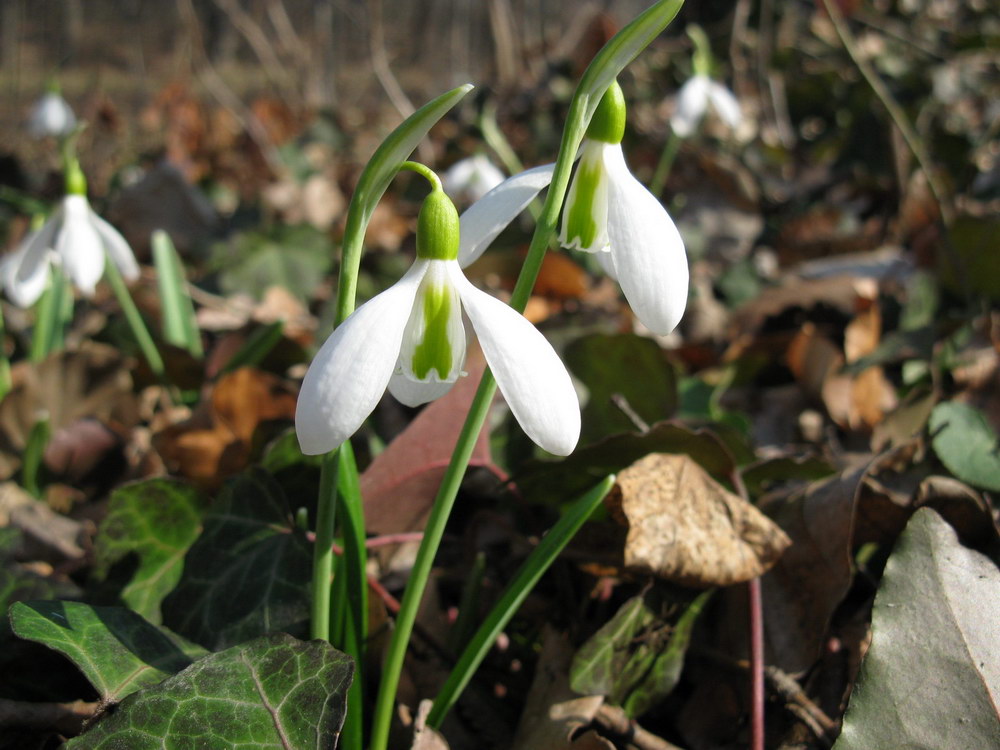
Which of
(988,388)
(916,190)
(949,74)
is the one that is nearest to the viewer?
(988,388)

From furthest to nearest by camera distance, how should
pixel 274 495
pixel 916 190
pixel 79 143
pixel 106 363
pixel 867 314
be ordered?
pixel 79 143
pixel 916 190
pixel 867 314
pixel 106 363
pixel 274 495

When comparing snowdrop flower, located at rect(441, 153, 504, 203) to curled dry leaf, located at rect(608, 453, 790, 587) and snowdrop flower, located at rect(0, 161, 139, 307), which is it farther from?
curled dry leaf, located at rect(608, 453, 790, 587)

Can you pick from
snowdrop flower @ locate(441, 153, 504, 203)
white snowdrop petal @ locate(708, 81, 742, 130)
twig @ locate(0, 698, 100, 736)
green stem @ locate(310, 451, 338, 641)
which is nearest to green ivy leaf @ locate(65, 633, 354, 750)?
green stem @ locate(310, 451, 338, 641)

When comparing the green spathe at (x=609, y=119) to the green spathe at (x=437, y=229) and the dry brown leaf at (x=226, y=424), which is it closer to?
the green spathe at (x=437, y=229)

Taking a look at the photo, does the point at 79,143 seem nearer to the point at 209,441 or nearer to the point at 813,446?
the point at 209,441

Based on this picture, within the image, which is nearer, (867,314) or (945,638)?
(945,638)

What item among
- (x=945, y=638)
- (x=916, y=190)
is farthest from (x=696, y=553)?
(x=916, y=190)

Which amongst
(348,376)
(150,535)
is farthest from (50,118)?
(348,376)
